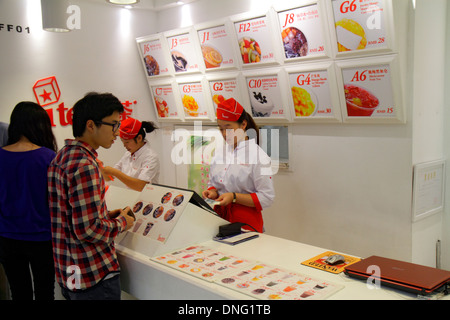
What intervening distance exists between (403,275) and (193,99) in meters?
3.25

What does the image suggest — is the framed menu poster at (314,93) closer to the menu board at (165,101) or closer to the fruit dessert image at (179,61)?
the fruit dessert image at (179,61)

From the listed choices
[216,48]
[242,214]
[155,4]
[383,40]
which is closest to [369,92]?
[383,40]

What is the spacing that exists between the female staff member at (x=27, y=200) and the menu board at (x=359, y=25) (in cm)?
211

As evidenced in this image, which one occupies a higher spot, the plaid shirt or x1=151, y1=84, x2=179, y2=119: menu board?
x1=151, y1=84, x2=179, y2=119: menu board

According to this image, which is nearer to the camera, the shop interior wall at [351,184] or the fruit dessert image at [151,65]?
the shop interior wall at [351,184]

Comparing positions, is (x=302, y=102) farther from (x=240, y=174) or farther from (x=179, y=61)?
(x=179, y=61)

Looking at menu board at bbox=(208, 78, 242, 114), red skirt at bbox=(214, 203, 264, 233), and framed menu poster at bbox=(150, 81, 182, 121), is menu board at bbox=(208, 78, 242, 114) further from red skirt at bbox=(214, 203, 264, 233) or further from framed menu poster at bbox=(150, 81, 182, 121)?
red skirt at bbox=(214, 203, 264, 233)

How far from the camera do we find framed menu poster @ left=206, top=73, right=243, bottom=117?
408 cm

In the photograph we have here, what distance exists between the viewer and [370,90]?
314 centimetres

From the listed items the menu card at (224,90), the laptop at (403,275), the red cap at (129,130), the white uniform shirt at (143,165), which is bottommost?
the laptop at (403,275)

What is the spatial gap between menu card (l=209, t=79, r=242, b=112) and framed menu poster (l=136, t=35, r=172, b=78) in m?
0.66

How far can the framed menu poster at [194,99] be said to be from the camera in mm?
4457

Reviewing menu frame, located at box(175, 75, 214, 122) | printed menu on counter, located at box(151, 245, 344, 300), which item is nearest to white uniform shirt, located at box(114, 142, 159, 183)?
menu frame, located at box(175, 75, 214, 122)

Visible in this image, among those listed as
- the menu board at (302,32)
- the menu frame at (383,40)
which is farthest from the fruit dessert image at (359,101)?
the menu board at (302,32)
